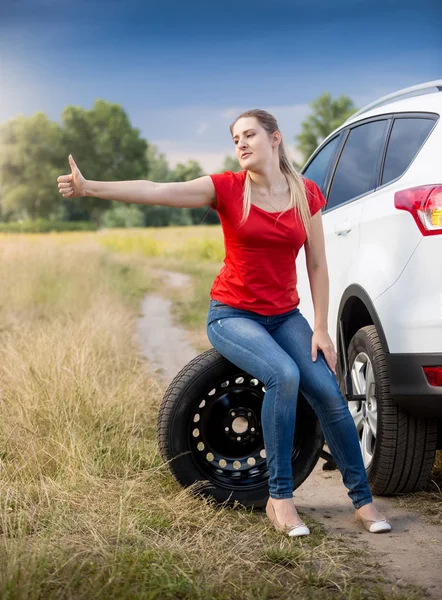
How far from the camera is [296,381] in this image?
3.99 m

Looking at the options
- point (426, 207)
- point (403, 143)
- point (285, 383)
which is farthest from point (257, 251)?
point (403, 143)

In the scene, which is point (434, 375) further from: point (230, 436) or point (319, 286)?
point (230, 436)

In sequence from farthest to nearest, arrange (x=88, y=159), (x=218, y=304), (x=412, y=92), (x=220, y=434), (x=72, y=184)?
(x=88, y=159)
(x=412, y=92)
(x=220, y=434)
(x=218, y=304)
(x=72, y=184)

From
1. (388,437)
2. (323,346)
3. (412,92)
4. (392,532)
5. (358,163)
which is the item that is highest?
(412,92)

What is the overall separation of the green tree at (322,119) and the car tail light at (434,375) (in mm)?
68259

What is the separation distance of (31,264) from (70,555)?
1241 centimetres

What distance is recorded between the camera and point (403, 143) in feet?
14.8

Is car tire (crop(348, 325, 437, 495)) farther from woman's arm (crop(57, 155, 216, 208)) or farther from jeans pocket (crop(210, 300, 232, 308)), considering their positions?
woman's arm (crop(57, 155, 216, 208))

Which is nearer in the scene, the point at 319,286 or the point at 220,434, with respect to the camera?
the point at 319,286

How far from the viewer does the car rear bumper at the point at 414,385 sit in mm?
3904

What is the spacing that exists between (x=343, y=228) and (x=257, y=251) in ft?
3.39

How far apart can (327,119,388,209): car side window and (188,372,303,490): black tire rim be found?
130 centimetres

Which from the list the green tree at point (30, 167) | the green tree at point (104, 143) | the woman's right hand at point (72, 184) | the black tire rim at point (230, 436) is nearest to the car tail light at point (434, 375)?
the black tire rim at point (230, 436)

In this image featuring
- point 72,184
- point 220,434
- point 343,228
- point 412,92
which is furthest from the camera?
point 343,228
